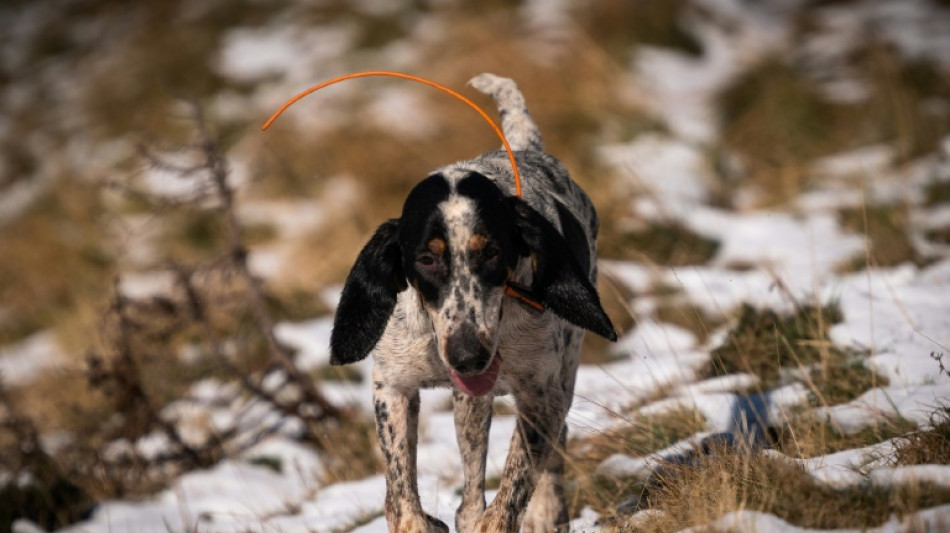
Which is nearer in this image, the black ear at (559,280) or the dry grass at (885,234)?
the black ear at (559,280)

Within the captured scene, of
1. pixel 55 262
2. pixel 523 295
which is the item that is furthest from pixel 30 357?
pixel 523 295

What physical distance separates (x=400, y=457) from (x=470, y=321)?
625 mm

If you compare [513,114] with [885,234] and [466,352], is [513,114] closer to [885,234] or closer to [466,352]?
[466,352]

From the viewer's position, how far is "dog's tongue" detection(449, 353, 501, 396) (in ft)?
9.10

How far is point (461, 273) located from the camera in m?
2.78

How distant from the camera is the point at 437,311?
2.78 m

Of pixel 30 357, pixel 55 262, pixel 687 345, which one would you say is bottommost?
pixel 687 345

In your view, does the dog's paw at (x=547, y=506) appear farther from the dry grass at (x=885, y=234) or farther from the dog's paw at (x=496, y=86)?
the dry grass at (x=885, y=234)

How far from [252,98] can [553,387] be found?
32.8ft

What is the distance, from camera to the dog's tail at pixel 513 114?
4152mm

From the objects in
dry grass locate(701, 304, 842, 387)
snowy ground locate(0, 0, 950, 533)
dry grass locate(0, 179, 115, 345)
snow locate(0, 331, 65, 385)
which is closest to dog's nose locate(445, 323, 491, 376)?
snowy ground locate(0, 0, 950, 533)

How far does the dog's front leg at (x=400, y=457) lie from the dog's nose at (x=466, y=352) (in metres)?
0.51

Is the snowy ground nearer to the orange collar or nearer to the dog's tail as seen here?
the orange collar

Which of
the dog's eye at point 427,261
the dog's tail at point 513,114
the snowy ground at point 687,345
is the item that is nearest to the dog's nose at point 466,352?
the dog's eye at point 427,261
